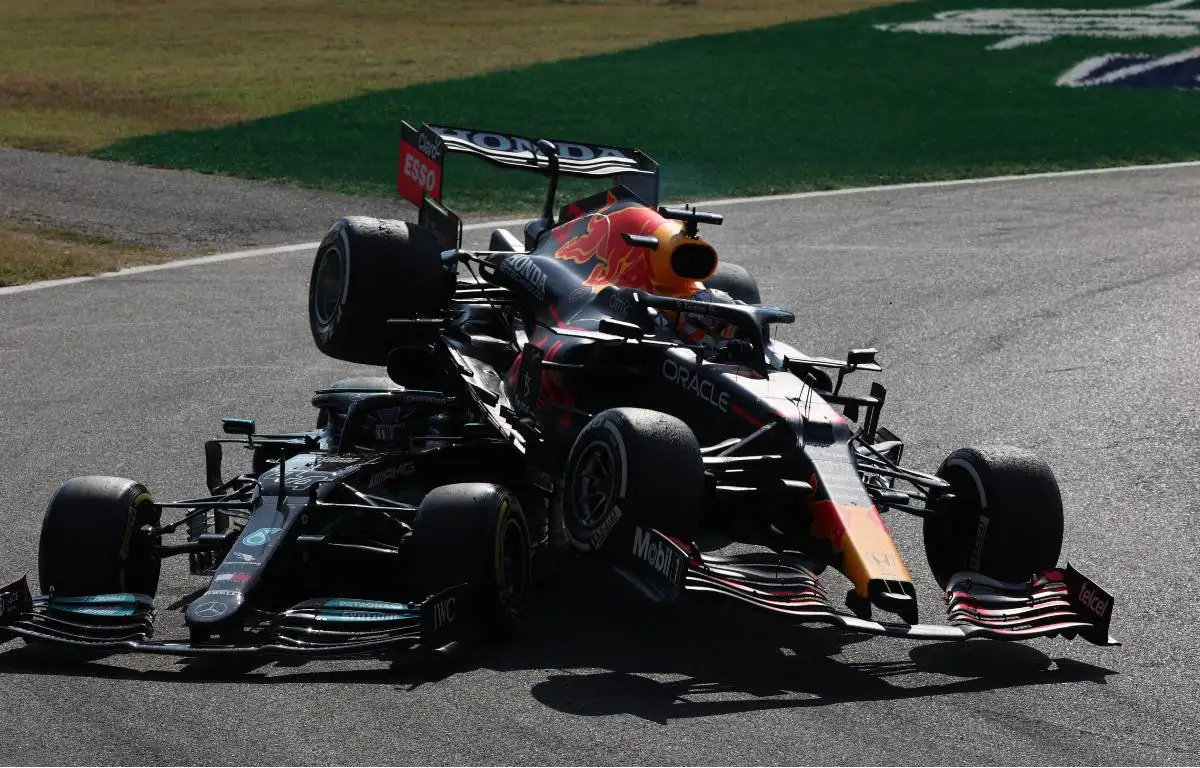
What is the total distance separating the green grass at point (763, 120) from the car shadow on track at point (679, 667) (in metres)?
15.5

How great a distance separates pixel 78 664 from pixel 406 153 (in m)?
5.57

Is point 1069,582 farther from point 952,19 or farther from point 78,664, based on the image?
point 952,19

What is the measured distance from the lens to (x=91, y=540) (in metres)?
9.16

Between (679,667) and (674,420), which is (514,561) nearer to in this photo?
(679,667)

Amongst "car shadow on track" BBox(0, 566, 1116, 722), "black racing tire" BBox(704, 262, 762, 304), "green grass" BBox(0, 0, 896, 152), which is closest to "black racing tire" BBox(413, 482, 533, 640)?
"car shadow on track" BBox(0, 566, 1116, 722)

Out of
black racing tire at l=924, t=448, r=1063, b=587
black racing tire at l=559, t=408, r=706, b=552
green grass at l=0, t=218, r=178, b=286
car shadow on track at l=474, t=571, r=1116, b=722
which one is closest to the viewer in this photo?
car shadow on track at l=474, t=571, r=1116, b=722

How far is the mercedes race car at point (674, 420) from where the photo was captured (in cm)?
850

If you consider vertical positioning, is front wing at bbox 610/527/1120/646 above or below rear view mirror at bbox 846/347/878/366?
below

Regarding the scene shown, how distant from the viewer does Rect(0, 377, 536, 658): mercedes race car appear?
851 centimetres

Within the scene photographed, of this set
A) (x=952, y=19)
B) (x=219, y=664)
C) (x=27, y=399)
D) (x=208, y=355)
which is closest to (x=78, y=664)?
(x=219, y=664)

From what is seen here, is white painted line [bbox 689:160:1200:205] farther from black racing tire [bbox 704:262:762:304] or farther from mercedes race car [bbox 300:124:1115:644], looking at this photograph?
black racing tire [bbox 704:262:762:304]

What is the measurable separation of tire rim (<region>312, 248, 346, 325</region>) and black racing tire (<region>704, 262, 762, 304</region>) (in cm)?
247

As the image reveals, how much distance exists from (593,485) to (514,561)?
0.59 meters

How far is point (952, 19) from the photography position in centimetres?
3856
